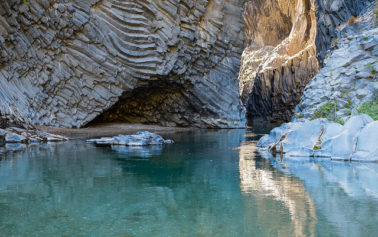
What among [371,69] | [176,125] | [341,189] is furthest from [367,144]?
[176,125]

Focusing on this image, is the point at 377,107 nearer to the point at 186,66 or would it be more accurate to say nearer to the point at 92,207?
the point at 92,207

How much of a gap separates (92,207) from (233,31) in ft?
78.1

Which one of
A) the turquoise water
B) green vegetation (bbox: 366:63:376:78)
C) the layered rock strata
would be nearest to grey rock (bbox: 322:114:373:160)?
the turquoise water

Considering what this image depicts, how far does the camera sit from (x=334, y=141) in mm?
9234

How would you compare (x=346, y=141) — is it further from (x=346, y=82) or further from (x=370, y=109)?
(x=346, y=82)

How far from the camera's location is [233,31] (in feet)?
88.6

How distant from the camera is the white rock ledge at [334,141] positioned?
28.0 ft

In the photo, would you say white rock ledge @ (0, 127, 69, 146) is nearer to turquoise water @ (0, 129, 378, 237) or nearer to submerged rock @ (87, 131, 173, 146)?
submerged rock @ (87, 131, 173, 146)

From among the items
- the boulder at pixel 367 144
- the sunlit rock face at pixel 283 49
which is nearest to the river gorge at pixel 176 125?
the boulder at pixel 367 144

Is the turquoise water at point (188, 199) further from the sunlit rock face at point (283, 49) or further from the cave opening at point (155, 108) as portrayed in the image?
the sunlit rock face at point (283, 49)

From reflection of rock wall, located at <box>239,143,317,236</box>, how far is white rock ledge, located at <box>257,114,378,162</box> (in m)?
1.86

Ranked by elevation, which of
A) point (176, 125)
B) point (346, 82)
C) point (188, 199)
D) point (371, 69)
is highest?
point (371, 69)

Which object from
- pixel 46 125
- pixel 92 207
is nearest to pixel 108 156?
pixel 92 207

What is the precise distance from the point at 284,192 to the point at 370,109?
706 centimetres
